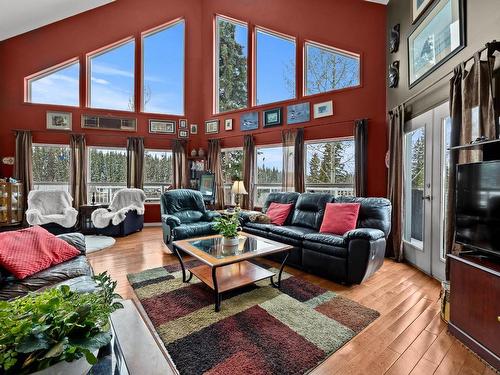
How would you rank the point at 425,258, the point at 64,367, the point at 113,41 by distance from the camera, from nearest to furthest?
1. the point at 64,367
2. the point at 425,258
3. the point at 113,41

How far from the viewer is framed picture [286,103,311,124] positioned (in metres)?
5.09

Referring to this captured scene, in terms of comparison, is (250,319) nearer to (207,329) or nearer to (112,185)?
(207,329)

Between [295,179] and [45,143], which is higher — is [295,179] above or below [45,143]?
below

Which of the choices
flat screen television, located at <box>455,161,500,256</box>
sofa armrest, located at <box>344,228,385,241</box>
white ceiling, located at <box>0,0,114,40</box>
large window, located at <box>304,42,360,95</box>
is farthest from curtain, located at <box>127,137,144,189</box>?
flat screen television, located at <box>455,161,500,256</box>

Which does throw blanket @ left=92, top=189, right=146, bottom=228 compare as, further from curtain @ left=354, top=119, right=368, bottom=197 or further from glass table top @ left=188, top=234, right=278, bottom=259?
curtain @ left=354, top=119, right=368, bottom=197

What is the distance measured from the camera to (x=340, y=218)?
3344 mm

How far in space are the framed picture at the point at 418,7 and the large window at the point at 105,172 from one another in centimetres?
620

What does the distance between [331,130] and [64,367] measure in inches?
193

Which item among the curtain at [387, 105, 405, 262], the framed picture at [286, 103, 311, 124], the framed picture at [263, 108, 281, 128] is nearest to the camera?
the curtain at [387, 105, 405, 262]

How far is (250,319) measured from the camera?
2092 mm

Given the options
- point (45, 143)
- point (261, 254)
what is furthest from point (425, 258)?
point (45, 143)

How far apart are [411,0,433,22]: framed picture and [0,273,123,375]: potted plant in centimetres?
419

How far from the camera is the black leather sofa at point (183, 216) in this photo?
377cm

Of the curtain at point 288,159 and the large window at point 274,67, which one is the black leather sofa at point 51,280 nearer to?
the curtain at point 288,159
